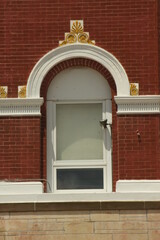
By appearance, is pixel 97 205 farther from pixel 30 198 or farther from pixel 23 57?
pixel 23 57

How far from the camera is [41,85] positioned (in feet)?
51.8

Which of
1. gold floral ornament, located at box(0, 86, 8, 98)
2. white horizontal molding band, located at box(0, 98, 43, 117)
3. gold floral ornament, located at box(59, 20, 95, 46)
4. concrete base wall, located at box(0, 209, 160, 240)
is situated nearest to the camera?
concrete base wall, located at box(0, 209, 160, 240)

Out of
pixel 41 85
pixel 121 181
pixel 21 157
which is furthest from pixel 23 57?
pixel 121 181

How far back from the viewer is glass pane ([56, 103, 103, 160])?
15781 mm

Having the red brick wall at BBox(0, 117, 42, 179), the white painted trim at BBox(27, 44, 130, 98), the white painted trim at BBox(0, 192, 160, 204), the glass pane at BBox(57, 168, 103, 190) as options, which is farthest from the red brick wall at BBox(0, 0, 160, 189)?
the white painted trim at BBox(0, 192, 160, 204)

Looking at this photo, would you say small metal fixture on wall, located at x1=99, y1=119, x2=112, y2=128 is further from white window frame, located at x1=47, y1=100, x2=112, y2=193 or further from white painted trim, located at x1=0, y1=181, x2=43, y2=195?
white painted trim, located at x1=0, y1=181, x2=43, y2=195

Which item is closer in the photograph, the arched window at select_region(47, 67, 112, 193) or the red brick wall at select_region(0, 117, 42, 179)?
the red brick wall at select_region(0, 117, 42, 179)

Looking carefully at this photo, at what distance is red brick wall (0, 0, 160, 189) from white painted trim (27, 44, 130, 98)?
11cm

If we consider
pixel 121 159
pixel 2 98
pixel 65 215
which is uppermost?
pixel 2 98

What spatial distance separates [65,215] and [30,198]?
0.69 m

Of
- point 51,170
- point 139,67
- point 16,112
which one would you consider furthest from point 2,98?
point 139,67

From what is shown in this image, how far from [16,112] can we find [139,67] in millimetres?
2422

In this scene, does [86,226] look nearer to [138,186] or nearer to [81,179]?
[81,179]

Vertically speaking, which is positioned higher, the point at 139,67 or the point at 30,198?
the point at 139,67
